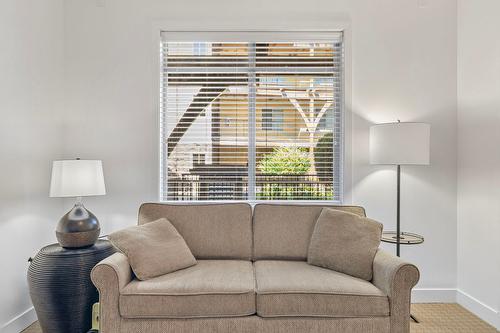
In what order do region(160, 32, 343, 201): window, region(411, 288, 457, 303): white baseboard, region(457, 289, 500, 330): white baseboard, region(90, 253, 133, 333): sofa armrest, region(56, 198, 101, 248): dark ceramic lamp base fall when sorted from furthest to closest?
1. region(160, 32, 343, 201): window
2. region(411, 288, 457, 303): white baseboard
3. region(457, 289, 500, 330): white baseboard
4. region(56, 198, 101, 248): dark ceramic lamp base
5. region(90, 253, 133, 333): sofa armrest

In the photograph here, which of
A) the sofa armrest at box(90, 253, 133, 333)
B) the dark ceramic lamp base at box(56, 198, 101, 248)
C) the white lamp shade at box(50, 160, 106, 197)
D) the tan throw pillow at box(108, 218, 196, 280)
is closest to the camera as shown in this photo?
the sofa armrest at box(90, 253, 133, 333)

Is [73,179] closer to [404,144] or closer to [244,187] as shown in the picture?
[244,187]

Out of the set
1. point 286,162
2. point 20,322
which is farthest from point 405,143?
point 20,322

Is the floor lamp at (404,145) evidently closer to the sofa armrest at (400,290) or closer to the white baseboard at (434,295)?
the white baseboard at (434,295)

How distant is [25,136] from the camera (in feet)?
8.17

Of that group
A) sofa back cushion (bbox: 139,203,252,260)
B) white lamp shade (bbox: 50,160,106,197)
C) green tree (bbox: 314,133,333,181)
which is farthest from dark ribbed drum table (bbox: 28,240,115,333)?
green tree (bbox: 314,133,333,181)

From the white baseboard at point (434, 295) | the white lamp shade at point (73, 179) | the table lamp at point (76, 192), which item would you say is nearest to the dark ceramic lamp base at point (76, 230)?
the table lamp at point (76, 192)

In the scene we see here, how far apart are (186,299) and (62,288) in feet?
2.85

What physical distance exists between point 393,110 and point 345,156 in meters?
0.60

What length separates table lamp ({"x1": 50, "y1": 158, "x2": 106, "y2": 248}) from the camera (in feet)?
7.48

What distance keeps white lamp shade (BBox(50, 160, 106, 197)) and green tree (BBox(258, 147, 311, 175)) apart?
144cm

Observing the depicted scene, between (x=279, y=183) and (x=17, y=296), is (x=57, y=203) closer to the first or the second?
(x=17, y=296)

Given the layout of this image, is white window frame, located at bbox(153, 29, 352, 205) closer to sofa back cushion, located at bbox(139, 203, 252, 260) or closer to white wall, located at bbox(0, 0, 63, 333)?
sofa back cushion, located at bbox(139, 203, 252, 260)

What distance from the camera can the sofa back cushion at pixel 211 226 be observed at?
2525 mm
